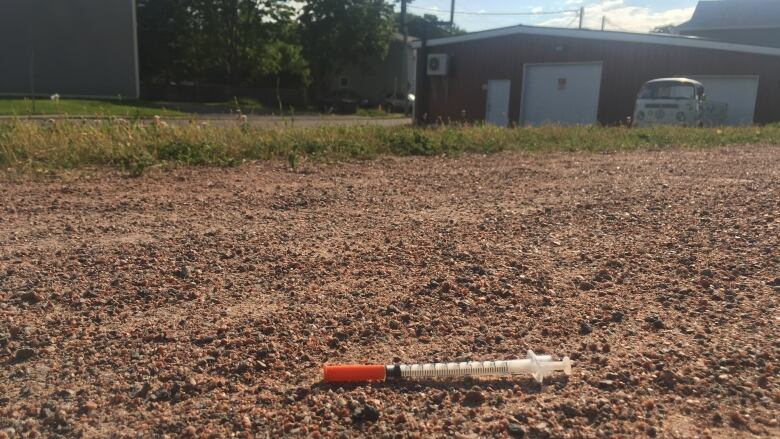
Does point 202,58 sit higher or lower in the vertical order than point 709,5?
lower

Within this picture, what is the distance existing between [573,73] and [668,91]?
7101 mm

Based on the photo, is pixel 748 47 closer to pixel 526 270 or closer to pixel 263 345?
pixel 526 270

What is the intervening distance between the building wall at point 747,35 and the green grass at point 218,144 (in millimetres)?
33819

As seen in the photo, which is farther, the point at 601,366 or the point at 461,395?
the point at 601,366

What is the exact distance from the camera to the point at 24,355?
2707 mm

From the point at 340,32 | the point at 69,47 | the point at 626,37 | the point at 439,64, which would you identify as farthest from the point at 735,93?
the point at 69,47

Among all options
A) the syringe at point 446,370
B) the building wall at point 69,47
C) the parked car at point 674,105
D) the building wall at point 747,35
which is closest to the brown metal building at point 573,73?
the parked car at point 674,105

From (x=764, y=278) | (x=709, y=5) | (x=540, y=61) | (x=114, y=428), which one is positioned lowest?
(x=114, y=428)

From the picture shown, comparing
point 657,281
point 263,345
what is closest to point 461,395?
point 263,345

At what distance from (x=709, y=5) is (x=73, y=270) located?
48.2m

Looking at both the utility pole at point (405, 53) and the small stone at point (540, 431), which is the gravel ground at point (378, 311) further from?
the utility pole at point (405, 53)

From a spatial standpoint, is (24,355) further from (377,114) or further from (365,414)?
(377,114)

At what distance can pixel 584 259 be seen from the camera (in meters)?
4.04

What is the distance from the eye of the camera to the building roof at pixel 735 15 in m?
39.8
